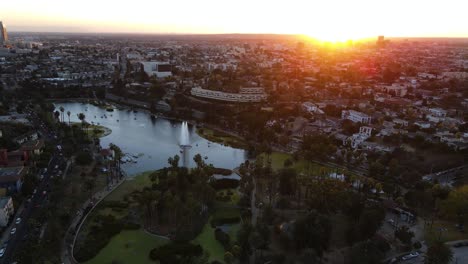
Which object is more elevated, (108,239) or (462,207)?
(462,207)

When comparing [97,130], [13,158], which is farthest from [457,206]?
[97,130]

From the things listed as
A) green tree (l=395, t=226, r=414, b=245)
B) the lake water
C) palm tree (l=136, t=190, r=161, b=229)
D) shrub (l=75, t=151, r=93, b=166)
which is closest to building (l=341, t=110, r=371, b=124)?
the lake water

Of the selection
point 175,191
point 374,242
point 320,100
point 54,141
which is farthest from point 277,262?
point 320,100

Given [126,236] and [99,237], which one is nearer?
[99,237]

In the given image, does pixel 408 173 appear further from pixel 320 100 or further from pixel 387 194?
pixel 320 100

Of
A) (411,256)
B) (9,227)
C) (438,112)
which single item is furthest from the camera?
(438,112)

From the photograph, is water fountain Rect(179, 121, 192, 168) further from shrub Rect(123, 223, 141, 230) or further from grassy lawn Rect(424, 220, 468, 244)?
grassy lawn Rect(424, 220, 468, 244)

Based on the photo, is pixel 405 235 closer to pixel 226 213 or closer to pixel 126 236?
pixel 226 213

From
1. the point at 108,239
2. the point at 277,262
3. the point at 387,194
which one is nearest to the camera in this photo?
the point at 277,262

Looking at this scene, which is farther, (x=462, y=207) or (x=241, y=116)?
(x=241, y=116)
